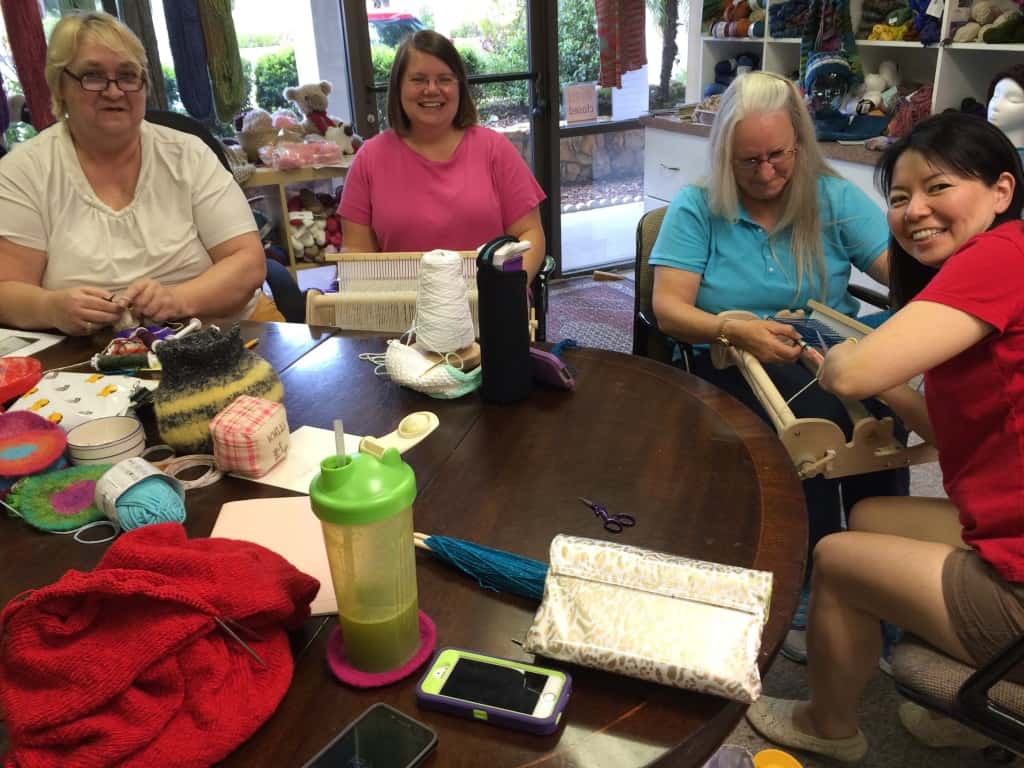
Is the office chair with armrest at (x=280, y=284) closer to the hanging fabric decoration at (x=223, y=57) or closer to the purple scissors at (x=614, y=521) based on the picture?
the hanging fabric decoration at (x=223, y=57)

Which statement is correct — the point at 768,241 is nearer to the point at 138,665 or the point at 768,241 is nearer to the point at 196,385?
the point at 196,385

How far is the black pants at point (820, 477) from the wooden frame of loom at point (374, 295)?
67 centimetres

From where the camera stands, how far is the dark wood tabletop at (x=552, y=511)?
2.51 ft

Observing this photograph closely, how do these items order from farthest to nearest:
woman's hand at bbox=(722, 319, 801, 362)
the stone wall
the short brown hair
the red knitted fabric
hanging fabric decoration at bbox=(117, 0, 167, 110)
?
the stone wall → hanging fabric decoration at bbox=(117, 0, 167, 110) → the short brown hair → woman's hand at bbox=(722, 319, 801, 362) → the red knitted fabric

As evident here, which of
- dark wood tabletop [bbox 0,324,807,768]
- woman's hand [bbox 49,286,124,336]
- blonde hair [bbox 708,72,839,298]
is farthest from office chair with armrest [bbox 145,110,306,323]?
blonde hair [bbox 708,72,839,298]

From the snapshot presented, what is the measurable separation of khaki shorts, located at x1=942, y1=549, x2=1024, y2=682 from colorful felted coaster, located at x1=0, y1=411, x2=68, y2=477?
1288 mm

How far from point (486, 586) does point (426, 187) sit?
160 cm

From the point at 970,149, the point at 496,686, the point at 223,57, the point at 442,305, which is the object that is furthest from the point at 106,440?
the point at 223,57

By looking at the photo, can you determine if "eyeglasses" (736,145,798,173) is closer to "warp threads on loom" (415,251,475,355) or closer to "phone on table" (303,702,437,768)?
"warp threads on loom" (415,251,475,355)

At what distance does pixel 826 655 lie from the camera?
1.41 meters

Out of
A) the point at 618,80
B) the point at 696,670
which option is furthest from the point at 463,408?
the point at 618,80

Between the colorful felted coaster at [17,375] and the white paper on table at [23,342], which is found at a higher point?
the colorful felted coaster at [17,375]


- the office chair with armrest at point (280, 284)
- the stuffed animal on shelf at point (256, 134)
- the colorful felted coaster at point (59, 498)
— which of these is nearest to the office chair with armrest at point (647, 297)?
the office chair with armrest at point (280, 284)

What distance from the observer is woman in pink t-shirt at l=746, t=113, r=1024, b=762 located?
1.13 meters
